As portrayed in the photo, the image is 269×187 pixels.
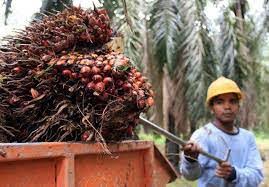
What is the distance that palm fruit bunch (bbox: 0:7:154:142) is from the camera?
7.18ft

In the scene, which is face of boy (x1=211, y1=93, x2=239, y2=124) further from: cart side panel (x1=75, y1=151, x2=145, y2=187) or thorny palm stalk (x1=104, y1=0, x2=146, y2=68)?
thorny palm stalk (x1=104, y1=0, x2=146, y2=68)

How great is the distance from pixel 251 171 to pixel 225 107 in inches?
18.3

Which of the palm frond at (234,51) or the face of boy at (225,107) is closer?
the face of boy at (225,107)

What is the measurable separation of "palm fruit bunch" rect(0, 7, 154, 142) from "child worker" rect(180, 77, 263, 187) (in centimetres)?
103

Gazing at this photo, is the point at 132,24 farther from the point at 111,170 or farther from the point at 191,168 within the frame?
the point at 111,170

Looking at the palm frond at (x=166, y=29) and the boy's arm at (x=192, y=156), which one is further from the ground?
the palm frond at (x=166, y=29)

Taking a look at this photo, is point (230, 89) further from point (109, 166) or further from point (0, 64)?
point (0, 64)

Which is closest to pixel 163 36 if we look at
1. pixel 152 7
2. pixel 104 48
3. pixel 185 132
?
pixel 152 7

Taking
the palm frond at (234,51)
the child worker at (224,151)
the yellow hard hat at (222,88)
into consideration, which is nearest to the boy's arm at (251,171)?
the child worker at (224,151)

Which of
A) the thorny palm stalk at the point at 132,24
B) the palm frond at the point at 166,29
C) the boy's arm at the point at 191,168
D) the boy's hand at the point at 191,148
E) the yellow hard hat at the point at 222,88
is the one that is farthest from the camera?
the palm frond at the point at 166,29

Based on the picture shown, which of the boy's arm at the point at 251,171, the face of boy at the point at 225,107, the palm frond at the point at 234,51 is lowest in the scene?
the boy's arm at the point at 251,171

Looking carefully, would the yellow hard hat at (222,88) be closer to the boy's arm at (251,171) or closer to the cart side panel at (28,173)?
the boy's arm at (251,171)

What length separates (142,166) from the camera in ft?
8.39

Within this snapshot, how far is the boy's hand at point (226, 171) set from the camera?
317cm
